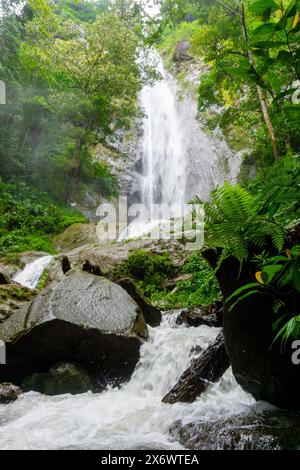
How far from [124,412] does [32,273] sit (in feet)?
28.1

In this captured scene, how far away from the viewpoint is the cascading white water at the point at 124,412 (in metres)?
3.10

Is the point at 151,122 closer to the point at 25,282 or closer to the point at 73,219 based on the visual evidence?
the point at 73,219

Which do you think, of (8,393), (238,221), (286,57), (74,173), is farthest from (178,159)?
(286,57)

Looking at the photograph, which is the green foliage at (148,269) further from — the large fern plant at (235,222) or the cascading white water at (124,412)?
the large fern plant at (235,222)

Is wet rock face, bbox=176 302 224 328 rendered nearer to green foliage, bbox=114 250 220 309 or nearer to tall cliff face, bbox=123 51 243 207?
green foliage, bbox=114 250 220 309

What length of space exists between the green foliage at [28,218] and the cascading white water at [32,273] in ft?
7.49

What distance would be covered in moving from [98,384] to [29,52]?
1880 cm

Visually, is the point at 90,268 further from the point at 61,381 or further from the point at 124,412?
the point at 124,412

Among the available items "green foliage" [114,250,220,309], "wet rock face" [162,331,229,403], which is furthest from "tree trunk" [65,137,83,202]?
"wet rock face" [162,331,229,403]

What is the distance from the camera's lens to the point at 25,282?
441 inches

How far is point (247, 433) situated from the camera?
98.2 inches

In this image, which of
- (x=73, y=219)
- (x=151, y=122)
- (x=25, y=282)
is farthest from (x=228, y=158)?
(x=25, y=282)

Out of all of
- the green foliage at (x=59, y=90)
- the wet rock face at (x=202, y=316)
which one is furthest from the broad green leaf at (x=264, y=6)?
the green foliage at (x=59, y=90)
